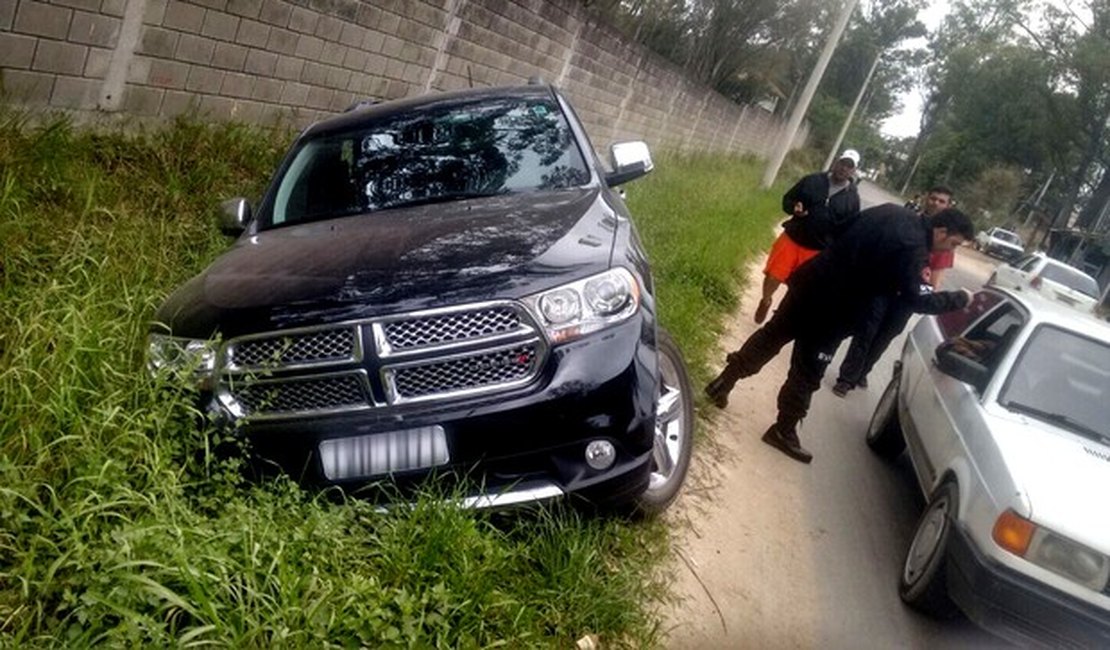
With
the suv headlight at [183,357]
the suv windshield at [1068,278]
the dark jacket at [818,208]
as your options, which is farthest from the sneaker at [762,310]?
the suv windshield at [1068,278]

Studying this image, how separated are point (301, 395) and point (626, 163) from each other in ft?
7.83

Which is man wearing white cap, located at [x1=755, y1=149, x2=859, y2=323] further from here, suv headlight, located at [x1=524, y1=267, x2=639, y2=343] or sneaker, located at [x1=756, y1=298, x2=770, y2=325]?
suv headlight, located at [x1=524, y1=267, x2=639, y2=343]

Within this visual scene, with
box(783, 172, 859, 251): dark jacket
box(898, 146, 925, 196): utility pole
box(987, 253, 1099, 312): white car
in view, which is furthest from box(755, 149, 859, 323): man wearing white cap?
box(898, 146, 925, 196): utility pole

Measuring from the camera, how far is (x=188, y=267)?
4375 millimetres

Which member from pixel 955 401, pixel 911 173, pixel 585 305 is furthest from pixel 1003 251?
pixel 585 305

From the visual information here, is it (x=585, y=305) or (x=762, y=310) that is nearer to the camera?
(x=585, y=305)

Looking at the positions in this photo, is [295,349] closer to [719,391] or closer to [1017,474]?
[1017,474]

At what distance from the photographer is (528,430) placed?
7.96 ft

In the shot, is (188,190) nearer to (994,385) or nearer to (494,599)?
(494,599)

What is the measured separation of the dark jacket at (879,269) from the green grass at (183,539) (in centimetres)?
202

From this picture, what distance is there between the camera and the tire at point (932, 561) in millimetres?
3121

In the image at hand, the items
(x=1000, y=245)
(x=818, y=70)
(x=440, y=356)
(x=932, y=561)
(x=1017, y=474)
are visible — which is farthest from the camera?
(x=1000, y=245)

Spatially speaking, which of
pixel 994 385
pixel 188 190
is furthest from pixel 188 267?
pixel 994 385

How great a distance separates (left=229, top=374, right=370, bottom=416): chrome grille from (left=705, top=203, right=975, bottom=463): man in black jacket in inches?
117
